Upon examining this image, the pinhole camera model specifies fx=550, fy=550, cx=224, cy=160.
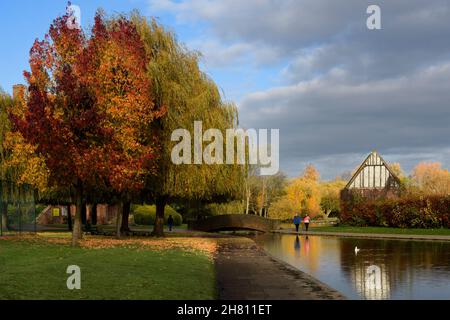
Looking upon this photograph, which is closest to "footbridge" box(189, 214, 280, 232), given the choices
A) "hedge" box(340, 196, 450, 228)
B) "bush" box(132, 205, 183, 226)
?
"hedge" box(340, 196, 450, 228)

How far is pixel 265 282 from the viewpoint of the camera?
14.6 meters

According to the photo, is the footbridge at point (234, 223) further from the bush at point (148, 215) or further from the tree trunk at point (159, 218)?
the tree trunk at point (159, 218)

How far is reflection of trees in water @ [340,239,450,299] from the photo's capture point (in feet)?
48.1

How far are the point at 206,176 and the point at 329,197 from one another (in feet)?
194

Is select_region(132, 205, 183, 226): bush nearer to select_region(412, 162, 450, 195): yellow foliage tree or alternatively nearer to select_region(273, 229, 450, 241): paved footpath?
select_region(273, 229, 450, 241): paved footpath

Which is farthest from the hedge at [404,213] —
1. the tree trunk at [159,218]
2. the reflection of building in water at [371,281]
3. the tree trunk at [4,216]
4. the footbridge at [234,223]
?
the tree trunk at [4,216]

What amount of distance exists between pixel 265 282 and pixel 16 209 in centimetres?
2163

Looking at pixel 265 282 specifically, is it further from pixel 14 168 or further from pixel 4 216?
pixel 14 168

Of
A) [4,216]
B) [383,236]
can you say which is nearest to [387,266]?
[383,236]

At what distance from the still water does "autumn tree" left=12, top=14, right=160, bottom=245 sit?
8.92 m

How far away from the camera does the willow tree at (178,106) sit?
29.5 metres

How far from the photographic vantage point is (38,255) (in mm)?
19156

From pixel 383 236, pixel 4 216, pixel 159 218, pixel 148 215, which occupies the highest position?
pixel 4 216
